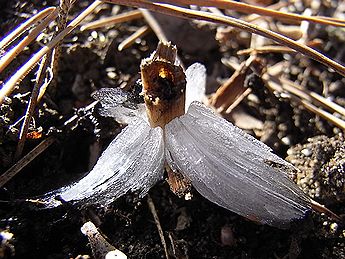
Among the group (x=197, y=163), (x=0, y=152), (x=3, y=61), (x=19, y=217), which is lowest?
(x=197, y=163)

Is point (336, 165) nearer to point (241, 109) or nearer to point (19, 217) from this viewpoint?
point (241, 109)

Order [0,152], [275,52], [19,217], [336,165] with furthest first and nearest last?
[275,52] < [336,165] < [0,152] < [19,217]

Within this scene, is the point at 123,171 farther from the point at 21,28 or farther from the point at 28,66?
the point at 21,28

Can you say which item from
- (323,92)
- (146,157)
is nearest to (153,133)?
(146,157)

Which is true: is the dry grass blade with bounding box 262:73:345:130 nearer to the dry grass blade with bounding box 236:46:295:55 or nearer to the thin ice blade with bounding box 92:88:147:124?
the dry grass blade with bounding box 236:46:295:55

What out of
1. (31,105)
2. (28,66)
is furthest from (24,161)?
(28,66)

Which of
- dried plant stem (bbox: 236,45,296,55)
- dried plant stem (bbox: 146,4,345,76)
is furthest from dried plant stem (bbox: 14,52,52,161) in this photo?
dried plant stem (bbox: 236,45,296,55)
